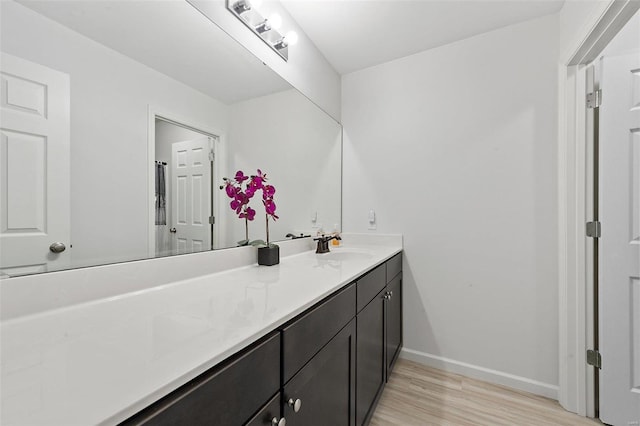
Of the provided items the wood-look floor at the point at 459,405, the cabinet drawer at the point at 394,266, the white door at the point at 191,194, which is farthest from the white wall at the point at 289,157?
the wood-look floor at the point at 459,405

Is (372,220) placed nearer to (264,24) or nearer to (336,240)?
(336,240)

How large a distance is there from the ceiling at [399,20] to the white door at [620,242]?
2.14 ft

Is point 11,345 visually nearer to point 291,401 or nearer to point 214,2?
point 291,401

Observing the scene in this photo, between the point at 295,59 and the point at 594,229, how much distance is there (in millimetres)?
2049

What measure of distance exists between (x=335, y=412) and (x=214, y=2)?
1773 mm

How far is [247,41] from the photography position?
1.38 m

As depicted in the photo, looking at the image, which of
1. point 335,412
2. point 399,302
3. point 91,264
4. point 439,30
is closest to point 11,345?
point 91,264

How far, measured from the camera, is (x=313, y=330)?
84 cm

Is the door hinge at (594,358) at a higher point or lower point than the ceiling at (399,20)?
lower

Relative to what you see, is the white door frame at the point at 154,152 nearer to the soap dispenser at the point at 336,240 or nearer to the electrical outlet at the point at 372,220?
the soap dispenser at the point at 336,240

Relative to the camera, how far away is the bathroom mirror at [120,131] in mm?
667

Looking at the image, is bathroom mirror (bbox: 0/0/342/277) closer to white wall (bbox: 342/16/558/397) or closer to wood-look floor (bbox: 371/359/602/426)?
white wall (bbox: 342/16/558/397)

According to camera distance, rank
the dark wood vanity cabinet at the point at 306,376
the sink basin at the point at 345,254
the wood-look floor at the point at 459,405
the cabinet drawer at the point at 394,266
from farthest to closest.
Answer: the sink basin at the point at 345,254 → the cabinet drawer at the point at 394,266 → the wood-look floor at the point at 459,405 → the dark wood vanity cabinet at the point at 306,376

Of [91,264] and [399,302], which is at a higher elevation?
[91,264]
